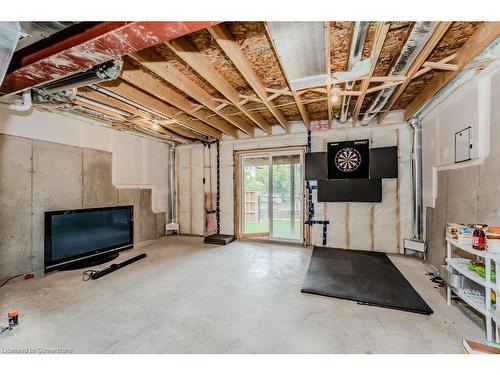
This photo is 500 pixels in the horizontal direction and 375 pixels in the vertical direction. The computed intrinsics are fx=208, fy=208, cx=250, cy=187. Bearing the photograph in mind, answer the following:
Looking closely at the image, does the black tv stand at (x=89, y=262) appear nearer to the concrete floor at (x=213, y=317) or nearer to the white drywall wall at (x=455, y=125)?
the concrete floor at (x=213, y=317)

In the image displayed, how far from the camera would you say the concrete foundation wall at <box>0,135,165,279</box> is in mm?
2971

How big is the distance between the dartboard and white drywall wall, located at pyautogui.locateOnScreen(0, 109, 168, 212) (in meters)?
4.51

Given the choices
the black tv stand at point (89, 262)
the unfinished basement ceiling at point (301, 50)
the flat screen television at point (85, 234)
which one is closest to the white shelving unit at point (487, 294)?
the unfinished basement ceiling at point (301, 50)

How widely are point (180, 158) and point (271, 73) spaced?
162 inches

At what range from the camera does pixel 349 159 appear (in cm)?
437

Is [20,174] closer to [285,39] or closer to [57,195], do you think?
[57,195]

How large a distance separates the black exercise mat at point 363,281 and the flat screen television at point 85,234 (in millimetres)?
3624

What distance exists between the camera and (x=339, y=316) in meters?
2.14

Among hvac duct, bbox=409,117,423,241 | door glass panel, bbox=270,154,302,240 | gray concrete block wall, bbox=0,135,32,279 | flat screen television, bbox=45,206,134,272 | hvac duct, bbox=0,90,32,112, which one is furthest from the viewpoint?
door glass panel, bbox=270,154,302,240

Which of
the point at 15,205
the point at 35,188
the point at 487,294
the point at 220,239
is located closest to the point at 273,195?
the point at 220,239

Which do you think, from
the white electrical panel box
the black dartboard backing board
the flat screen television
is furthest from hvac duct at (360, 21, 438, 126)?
the flat screen television

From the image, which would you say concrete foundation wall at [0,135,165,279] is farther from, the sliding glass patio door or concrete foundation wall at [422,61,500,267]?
concrete foundation wall at [422,61,500,267]

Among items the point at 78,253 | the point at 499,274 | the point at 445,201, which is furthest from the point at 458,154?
the point at 78,253

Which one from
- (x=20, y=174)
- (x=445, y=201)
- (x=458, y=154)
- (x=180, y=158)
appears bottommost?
(x=445, y=201)
